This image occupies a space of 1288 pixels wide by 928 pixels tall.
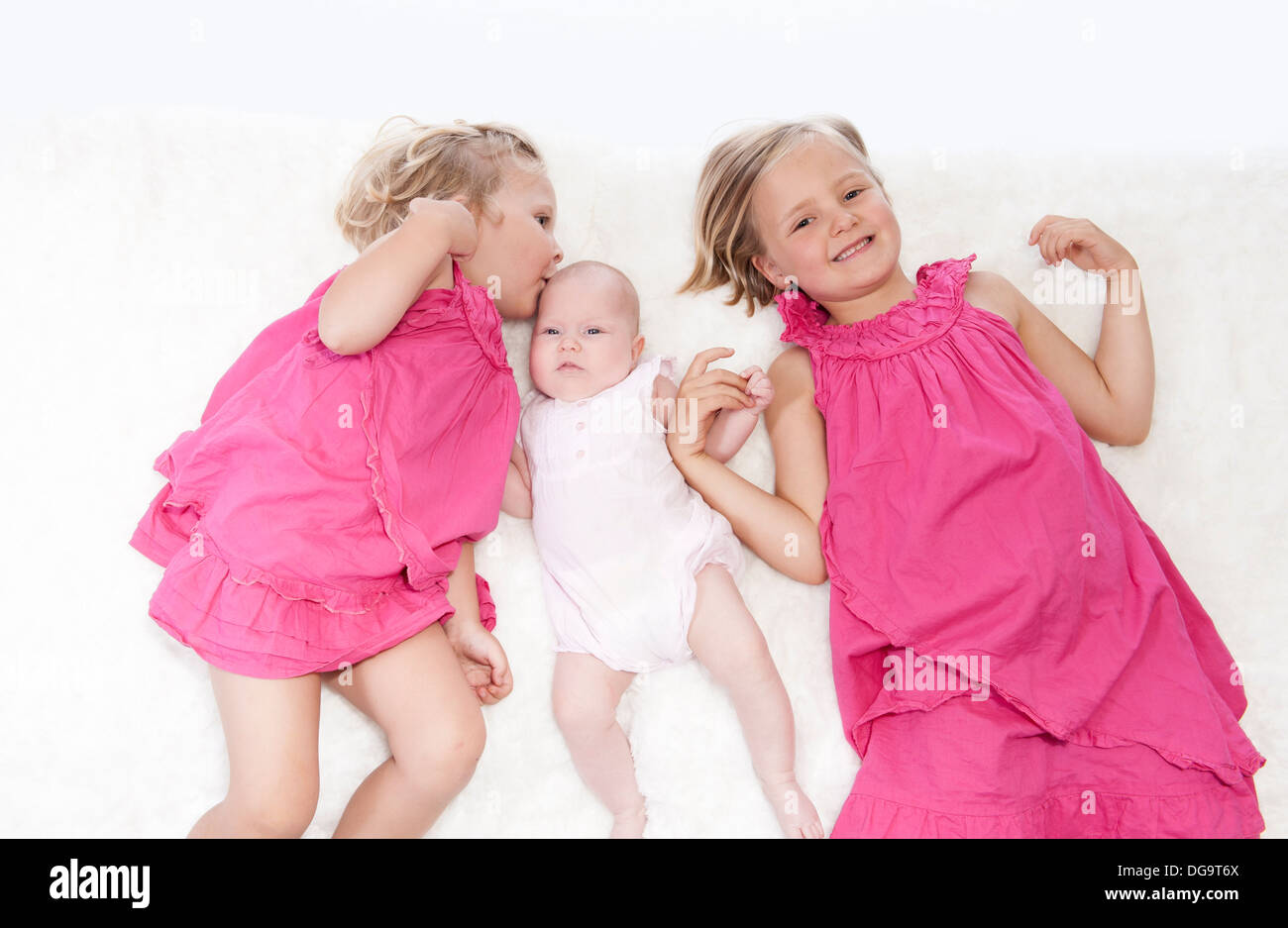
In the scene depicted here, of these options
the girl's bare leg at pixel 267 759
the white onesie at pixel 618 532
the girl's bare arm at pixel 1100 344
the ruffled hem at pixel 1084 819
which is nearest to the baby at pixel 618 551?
the white onesie at pixel 618 532

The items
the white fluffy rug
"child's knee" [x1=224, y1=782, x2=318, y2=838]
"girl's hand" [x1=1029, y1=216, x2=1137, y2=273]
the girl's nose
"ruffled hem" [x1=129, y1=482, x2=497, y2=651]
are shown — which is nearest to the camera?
"child's knee" [x1=224, y1=782, x2=318, y2=838]

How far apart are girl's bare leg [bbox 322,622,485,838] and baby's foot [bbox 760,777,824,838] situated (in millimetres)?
482

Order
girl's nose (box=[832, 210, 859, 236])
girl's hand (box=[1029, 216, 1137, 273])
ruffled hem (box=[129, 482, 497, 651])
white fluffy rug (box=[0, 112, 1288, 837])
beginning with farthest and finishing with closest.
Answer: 1. girl's hand (box=[1029, 216, 1137, 273])
2. girl's nose (box=[832, 210, 859, 236])
3. white fluffy rug (box=[0, 112, 1288, 837])
4. ruffled hem (box=[129, 482, 497, 651])

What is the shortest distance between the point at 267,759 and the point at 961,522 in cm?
111

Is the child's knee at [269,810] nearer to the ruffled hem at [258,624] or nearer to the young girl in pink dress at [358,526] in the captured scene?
Result: the young girl in pink dress at [358,526]

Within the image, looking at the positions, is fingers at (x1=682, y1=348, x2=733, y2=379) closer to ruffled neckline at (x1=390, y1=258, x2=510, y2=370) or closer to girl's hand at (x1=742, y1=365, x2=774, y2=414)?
girl's hand at (x1=742, y1=365, x2=774, y2=414)

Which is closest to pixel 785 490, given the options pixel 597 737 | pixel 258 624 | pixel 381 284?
pixel 597 737

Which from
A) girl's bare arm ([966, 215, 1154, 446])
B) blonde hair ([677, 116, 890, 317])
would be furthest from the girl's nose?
girl's bare arm ([966, 215, 1154, 446])

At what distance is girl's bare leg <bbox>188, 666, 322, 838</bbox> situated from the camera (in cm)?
136

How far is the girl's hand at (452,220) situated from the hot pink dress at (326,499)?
0.25ft

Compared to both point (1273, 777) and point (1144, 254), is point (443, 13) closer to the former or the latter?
point (1144, 254)

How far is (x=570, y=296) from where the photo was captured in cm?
167
